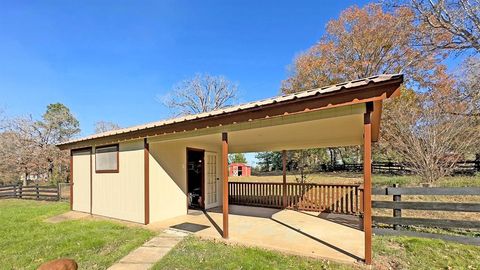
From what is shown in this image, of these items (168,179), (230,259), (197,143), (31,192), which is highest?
(197,143)

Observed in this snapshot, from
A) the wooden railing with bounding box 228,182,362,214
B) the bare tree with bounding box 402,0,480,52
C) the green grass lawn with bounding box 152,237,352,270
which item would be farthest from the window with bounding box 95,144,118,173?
the bare tree with bounding box 402,0,480,52

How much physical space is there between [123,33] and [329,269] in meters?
10.6

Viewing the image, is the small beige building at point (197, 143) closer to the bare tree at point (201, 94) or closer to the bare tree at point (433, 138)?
the bare tree at point (433, 138)

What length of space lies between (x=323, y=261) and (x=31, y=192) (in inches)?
592

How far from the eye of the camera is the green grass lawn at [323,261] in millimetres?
3748

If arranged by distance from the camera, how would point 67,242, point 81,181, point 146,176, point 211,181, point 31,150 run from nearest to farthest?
point 67,242 < point 146,176 < point 81,181 < point 211,181 < point 31,150

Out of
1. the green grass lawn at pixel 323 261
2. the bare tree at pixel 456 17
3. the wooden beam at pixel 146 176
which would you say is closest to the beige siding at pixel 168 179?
the wooden beam at pixel 146 176

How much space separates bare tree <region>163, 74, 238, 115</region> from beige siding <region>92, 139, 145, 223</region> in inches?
695

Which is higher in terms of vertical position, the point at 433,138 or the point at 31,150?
the point at 433,138

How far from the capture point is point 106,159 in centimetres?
775

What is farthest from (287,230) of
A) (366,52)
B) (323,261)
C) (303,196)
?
(366,52)

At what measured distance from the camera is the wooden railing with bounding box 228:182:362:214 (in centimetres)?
742

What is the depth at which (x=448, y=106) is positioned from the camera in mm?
10953

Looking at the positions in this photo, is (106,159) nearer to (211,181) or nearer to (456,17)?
(211,181)
